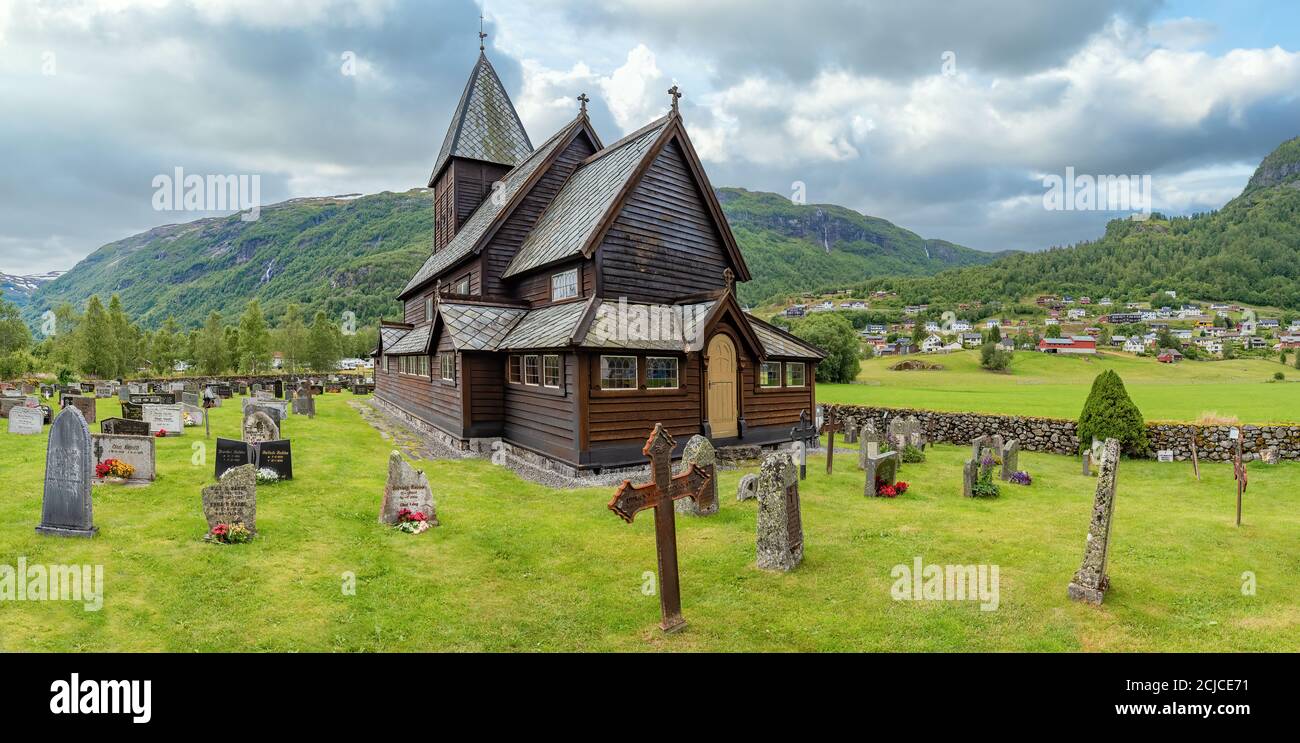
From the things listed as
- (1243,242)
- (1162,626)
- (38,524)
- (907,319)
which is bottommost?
(1162,626)

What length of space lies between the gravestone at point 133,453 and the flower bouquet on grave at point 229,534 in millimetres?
4796

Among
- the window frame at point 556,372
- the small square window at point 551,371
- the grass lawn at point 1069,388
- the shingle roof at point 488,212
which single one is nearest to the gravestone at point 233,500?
the window frame at point 556,372

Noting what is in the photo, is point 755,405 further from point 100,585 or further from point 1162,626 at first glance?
point 100,585

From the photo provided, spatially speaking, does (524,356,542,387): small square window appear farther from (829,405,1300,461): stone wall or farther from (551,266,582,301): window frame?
(829,405,1300,461): stone wall

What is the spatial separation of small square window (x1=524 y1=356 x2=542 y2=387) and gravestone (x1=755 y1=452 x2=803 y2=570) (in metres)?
10.3

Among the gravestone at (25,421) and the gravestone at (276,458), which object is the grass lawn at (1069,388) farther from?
the gravestone at (25,421)

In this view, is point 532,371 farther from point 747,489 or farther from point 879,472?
point 879,472

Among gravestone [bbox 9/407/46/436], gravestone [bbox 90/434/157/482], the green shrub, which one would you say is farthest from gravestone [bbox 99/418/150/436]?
the green shrub

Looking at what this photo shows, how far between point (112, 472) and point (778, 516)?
1347 cm

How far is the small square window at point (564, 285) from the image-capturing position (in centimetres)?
1886
